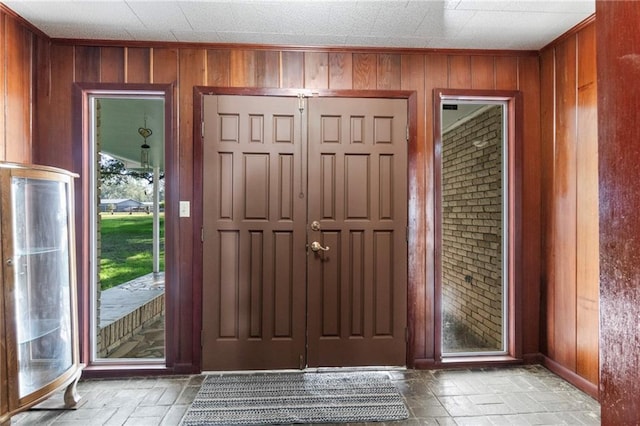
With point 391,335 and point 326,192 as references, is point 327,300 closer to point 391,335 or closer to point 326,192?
point 391,335

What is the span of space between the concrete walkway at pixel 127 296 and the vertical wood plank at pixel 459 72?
12.3ft

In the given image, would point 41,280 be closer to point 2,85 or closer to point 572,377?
point 2,85

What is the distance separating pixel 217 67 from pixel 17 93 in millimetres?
1318

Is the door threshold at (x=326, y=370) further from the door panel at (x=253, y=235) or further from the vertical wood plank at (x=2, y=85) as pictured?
the vertical wood plank at (x=2, y=85)

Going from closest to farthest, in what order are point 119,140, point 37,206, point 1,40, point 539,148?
point 37,206
point 1,40
point 539,148
point 119,140

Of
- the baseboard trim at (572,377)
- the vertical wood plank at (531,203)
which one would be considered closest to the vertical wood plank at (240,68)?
the vertical wood plank at (531,203)

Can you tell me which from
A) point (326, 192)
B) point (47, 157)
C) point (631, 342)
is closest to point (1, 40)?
point (47, 157)

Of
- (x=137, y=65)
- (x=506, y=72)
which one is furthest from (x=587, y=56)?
(x=137, y=65)

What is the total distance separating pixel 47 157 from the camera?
2516 millimetres

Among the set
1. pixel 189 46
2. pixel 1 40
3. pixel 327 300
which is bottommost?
pixel 327 300

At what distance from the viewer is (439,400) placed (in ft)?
7.34

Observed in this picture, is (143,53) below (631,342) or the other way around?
the other way around

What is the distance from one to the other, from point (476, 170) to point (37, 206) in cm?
373

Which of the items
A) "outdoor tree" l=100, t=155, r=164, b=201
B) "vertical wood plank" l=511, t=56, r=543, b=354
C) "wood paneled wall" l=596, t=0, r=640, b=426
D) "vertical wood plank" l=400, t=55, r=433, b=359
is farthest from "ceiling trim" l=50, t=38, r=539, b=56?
"outdoor tree" l=100, t=155, r=164, b=201
